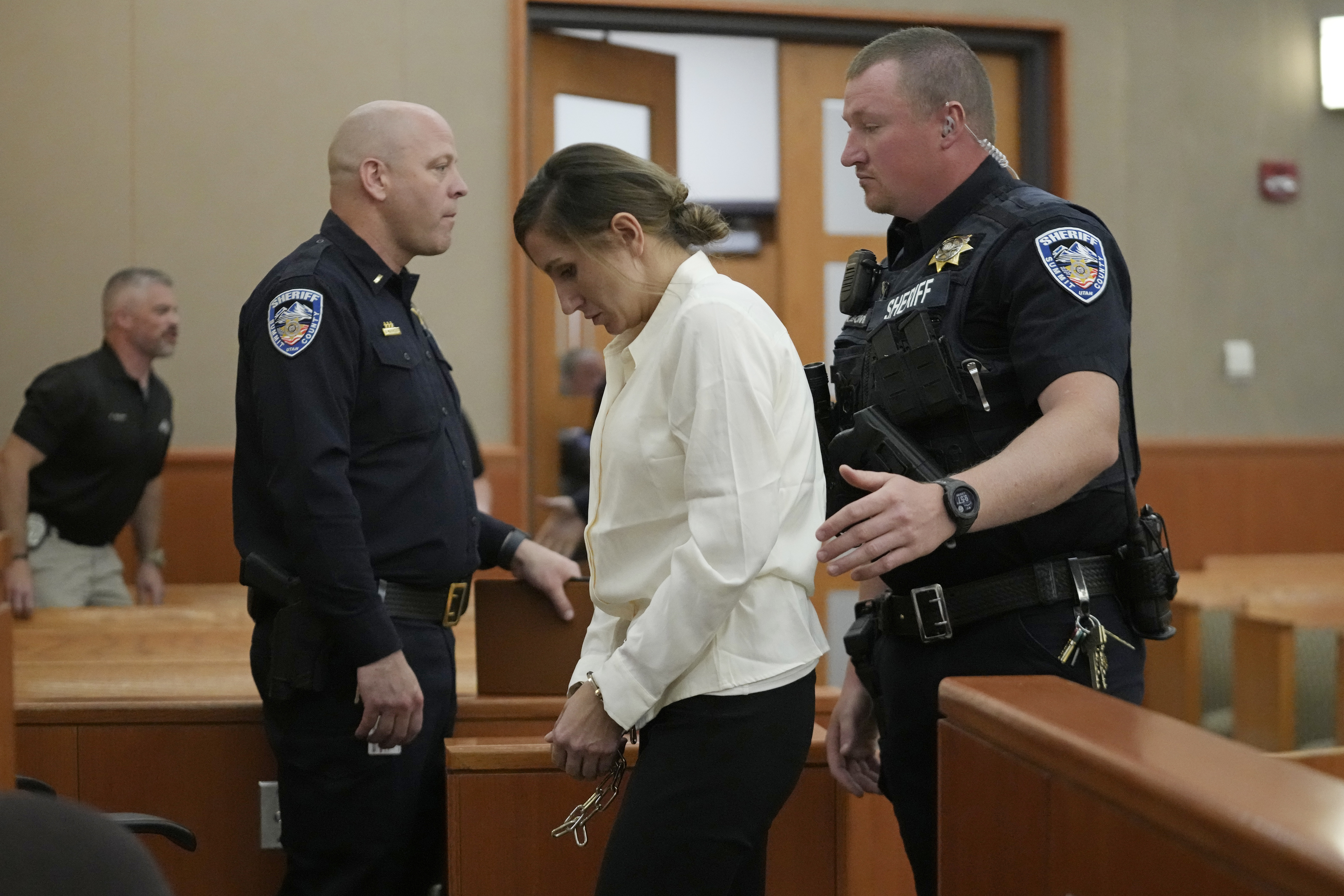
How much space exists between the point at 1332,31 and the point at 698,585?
14.8 feet

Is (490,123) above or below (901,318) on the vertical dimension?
above

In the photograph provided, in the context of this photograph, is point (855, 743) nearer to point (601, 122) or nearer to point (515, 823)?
point (515, 823)

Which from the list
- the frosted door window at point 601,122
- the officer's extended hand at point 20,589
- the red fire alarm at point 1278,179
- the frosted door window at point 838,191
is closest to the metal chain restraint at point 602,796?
the officer's extended hand at point 20,589

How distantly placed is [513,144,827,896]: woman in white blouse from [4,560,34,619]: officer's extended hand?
2.03 m

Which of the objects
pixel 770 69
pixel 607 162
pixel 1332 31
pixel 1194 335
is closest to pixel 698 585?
pixel 607 162

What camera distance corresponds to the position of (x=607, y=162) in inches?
50.9

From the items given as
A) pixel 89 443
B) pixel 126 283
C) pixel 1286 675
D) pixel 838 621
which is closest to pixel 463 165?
pixel 126 283

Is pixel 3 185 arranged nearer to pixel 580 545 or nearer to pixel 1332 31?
pixel 580 545

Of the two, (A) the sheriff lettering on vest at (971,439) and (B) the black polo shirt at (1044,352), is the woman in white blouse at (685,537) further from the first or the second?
(B) the black polo shirt at (1044,352)

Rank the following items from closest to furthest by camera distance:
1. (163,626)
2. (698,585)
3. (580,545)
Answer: (698,585), (580,545), (163,626)

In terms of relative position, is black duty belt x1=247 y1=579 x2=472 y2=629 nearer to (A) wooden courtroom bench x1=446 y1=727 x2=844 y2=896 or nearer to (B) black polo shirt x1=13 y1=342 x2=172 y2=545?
(A) wooden courtroom bench x1=446 y1=727 x2=844 y2=896

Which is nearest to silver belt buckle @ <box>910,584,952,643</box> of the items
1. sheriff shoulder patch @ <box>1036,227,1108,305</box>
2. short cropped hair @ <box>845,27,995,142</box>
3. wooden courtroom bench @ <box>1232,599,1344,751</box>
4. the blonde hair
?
sheriff shoulder patch @ <box>1036,227,1108,305</box>

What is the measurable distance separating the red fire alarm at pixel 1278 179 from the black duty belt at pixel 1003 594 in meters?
3.80

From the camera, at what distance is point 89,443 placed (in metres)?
3.31
